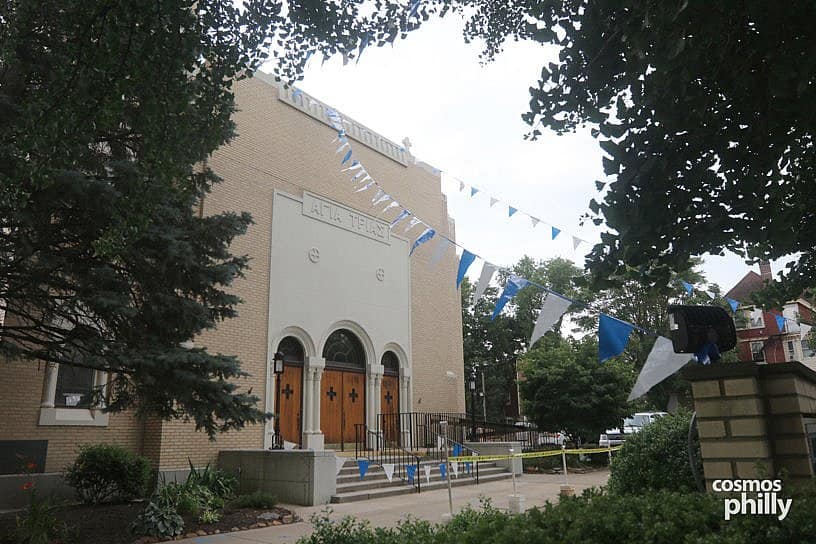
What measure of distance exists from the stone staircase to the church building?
1.67 metres

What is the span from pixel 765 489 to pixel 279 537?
6900 mm

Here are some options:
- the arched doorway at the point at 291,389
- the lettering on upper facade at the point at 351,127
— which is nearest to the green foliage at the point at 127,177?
the arched doorway at the point at 291,389

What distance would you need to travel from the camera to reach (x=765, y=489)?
3.05 meters

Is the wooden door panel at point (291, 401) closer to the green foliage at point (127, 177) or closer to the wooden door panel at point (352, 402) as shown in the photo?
the wooden door panel at point (352, 402)

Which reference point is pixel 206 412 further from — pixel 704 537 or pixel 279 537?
pixel 704 537

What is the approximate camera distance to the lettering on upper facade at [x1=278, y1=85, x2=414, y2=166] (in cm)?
1692

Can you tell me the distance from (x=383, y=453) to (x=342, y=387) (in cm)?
258

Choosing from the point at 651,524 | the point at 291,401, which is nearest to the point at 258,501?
the point at 291,401

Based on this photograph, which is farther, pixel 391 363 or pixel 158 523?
pixel 391 363

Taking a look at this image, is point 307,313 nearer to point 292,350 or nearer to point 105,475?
point 292,350

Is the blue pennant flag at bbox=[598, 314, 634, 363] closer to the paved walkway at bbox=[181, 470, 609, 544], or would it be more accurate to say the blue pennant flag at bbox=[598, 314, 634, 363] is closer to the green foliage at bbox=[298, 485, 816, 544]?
the paved walkway at bbox=[181, 470, 609, 544]

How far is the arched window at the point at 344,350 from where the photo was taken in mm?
16969

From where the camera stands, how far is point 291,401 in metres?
15.5

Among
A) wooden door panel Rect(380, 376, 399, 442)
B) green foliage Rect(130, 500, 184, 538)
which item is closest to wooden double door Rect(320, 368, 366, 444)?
wooden door panel Rect(380, 376, 399, 442)
